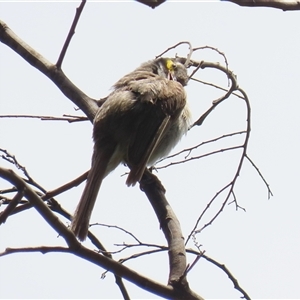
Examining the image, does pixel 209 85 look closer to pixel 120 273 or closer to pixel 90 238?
pixel 90 238

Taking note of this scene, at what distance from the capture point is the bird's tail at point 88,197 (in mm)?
3451

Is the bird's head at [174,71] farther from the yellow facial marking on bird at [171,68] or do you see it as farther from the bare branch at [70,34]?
the bare branch at [70,34]

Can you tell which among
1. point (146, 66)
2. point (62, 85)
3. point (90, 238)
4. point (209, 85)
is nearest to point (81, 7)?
point (62, 85)

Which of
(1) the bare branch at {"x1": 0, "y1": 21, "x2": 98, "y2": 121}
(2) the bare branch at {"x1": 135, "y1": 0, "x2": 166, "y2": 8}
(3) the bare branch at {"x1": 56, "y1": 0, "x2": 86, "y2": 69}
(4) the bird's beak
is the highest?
(4) the bird's beak

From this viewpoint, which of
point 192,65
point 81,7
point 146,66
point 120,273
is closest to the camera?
point 120,273

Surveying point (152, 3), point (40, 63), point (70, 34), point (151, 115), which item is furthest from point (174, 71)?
point (152, 3)

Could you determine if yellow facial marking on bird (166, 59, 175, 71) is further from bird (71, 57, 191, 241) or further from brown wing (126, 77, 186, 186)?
brown wing (126, 77, 186, 186)

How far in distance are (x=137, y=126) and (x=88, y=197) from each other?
915 mm

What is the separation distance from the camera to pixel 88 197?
3.91m

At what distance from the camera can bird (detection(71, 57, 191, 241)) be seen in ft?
14.5

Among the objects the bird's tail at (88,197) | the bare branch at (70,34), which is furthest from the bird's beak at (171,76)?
the bare branch at (70,34)

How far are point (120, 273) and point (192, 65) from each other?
2925mm

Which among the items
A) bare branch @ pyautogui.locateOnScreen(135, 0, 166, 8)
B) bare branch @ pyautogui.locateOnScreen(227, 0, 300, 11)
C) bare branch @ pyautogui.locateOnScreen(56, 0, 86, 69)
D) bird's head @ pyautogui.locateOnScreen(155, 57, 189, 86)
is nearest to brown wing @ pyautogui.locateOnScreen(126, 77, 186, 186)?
bird's head @ pyautogui.locateOnScreen(155, 57, 189, 86)

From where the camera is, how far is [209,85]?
15.0 ft
